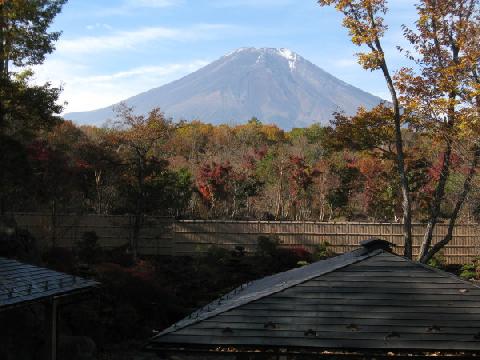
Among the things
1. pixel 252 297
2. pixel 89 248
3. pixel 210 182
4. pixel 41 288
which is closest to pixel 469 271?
pixel 210 182

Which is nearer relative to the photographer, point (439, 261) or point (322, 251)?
point (322, 251)

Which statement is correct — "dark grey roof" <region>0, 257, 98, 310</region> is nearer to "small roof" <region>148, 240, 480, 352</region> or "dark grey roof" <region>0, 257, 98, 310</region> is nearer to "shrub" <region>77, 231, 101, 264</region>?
"small roof" <region>148, 240, 480, 352</region>

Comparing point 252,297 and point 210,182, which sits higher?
point 210,182

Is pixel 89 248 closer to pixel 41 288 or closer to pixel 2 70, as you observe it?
pixel 2 70

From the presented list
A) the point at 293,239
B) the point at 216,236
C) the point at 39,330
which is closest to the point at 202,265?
the point at 216,236

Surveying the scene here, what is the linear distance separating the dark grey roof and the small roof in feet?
8.94

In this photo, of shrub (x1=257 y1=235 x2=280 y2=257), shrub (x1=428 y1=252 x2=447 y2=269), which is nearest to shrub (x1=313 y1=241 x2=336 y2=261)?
shrub (x1=257 y1=235 x2=280 y2=257)

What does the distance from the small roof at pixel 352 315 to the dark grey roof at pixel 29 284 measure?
107 inches

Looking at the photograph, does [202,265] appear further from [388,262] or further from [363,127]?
[388,262]

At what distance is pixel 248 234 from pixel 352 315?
55.6 feet

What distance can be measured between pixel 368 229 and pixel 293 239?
3.14 meters

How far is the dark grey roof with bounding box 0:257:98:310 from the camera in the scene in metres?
8.69

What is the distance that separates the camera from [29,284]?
374 inches

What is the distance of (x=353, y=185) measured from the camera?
2869cm
